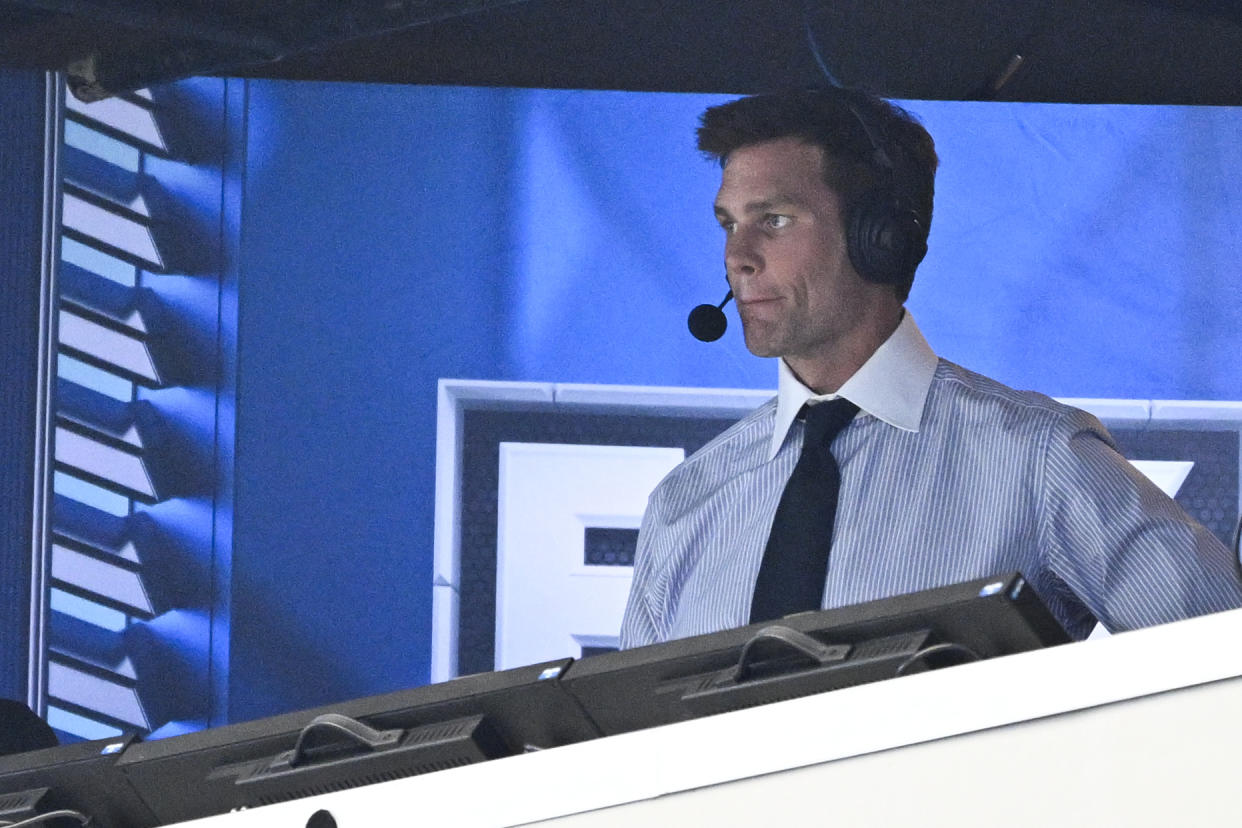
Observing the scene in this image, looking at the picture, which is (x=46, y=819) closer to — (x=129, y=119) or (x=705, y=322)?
(x=705, y=322)

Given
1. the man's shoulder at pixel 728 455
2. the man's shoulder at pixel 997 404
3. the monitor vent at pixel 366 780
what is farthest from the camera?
the man's shoulder at pixel 728 455

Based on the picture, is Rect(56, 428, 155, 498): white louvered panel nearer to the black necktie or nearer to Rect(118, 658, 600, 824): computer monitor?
the black necktie

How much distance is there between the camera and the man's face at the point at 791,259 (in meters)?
1.87

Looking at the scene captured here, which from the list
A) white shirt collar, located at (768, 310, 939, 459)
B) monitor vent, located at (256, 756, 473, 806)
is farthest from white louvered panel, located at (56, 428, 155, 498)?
monitor vent, located at (256, 756, 473, 806)

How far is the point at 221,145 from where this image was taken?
A: 2.87 metres

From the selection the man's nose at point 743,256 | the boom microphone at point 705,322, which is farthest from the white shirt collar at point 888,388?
the boom microphone at point 705,322

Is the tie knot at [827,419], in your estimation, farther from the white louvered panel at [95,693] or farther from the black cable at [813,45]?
the white louvered panel at [95,693]

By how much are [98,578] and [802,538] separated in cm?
158

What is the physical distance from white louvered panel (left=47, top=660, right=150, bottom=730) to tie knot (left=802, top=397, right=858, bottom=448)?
4.95 ft

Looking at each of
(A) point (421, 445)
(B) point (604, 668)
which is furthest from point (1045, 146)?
(B) point (604, 668)

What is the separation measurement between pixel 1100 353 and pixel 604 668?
1.95 meters

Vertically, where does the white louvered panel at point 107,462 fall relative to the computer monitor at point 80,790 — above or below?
above

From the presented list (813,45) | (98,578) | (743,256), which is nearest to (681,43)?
(813,45)

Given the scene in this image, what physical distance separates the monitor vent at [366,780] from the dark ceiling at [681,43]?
62.5 inches
